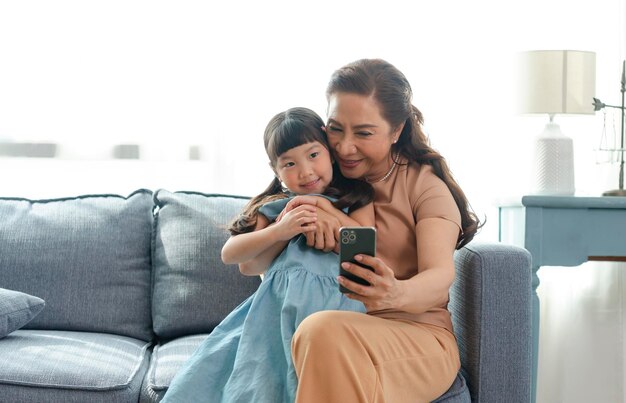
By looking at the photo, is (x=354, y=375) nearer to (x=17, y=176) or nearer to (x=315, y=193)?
(x=315, y=193)

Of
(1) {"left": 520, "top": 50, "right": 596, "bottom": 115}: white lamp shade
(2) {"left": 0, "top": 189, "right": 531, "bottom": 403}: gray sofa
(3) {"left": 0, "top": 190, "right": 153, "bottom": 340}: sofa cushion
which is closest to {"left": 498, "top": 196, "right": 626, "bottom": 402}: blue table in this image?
(1) {"left": 520, "top": 50, "right": 596, "bottom": 115}: white lamp shade

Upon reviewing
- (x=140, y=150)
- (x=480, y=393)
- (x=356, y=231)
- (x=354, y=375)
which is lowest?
(x=480, y=393)

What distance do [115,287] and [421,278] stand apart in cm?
107

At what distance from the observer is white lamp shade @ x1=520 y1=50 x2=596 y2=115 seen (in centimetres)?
273

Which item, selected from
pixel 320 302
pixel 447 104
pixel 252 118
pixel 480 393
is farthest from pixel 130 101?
pixel 480 393

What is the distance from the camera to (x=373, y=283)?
1550mm

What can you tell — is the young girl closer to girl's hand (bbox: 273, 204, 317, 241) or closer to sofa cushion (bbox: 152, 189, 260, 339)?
girl's hand (bbox: 273, 204, 317, 241)

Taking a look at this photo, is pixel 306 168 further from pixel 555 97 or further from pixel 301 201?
pixel 555 97

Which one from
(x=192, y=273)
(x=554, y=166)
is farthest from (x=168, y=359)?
(x=554, y=166)

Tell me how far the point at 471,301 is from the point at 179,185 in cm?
141

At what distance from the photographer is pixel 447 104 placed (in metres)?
3.09

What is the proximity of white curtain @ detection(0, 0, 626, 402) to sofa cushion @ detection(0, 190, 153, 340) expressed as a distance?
0.46m

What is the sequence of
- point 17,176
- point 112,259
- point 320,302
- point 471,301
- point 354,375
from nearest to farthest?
1. point 354,375
2. point 320,302
3. point 471,301
4. point 112,259
5. point 17,176

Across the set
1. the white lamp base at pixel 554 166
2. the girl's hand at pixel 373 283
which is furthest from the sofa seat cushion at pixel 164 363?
the white lamp base at pixel 554 166
